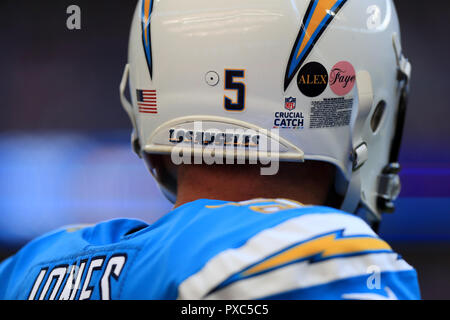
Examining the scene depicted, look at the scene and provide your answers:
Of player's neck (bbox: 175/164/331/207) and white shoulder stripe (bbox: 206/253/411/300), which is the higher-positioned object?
player's neck (bbox: 175/164/331/207)

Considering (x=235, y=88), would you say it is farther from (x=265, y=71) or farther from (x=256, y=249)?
(x=256, y=249)

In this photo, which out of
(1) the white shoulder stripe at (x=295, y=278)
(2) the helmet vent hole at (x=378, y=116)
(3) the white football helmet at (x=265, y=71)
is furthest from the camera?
(2) the helmet vent hole at (x=378, y=116)

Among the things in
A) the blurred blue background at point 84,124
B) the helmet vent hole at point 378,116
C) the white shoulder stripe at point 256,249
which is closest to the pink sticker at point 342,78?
the helmet vent hole at point 378,116

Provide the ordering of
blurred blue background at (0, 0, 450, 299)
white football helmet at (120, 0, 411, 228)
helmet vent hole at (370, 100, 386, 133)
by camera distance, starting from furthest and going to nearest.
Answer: blurred blue background at (0, 0, 450, 299) → helmet vent hole at (370, 100, 386, 133) → white football helmet at (120, 0, 411, 228)

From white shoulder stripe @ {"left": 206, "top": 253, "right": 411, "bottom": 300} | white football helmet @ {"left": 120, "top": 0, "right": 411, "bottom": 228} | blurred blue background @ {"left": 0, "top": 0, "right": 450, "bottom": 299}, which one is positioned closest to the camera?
white shoulder stripe @ {"left": 206, "top": 253, "right": 411, "bottom": 300}

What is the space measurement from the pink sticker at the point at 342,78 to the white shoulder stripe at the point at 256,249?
0.33 metres

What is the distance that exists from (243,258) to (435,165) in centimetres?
245

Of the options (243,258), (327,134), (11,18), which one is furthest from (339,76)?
(11,18)

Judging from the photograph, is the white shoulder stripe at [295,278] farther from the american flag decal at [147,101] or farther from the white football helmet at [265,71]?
the american flag decal at [147,101]

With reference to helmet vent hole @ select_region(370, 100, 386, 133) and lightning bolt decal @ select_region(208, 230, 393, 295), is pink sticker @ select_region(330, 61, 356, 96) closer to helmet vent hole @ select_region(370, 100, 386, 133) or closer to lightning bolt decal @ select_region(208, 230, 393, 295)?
helmet vent hole @ select_region(370, 100, 386, 133)

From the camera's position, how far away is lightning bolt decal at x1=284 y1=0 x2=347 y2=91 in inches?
35.4

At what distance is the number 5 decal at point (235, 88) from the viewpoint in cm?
90

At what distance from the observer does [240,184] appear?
907mm

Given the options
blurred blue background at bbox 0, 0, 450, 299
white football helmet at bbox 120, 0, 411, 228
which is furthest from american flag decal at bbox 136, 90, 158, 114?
blurred blue background at bbox 0, 0, 450, 299
